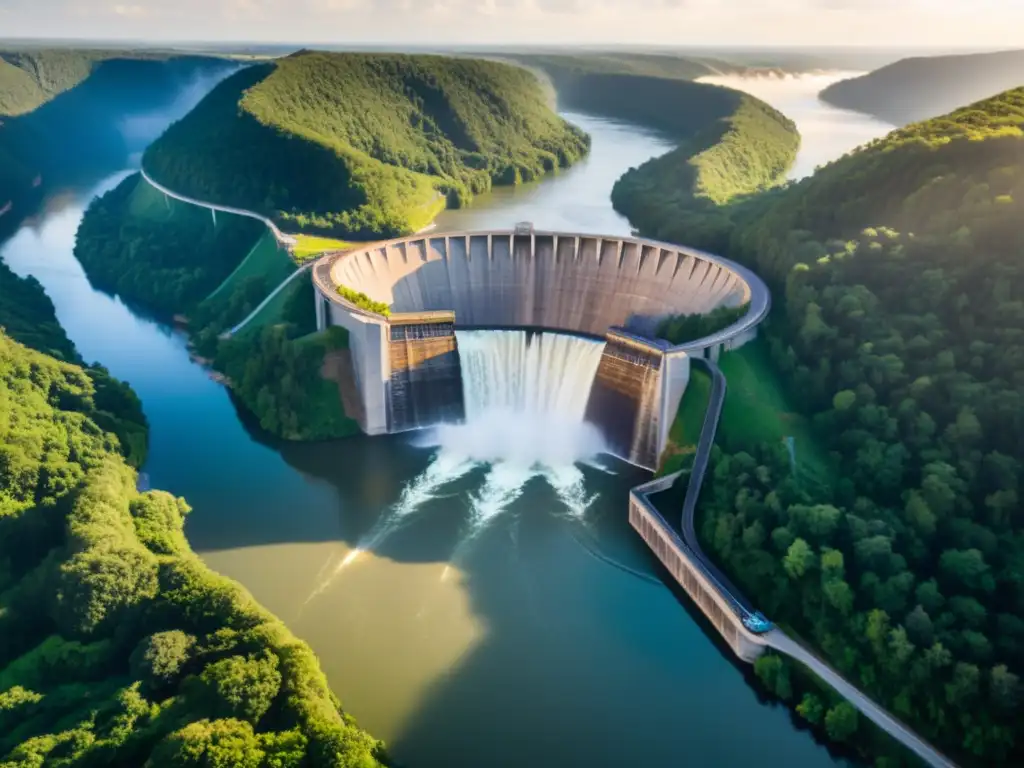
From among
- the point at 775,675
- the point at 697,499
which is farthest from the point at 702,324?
the point at 775,675

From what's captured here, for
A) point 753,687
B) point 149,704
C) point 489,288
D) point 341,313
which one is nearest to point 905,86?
point 489,288

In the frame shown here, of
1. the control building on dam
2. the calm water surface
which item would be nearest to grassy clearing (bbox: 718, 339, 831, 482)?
the control building on dam

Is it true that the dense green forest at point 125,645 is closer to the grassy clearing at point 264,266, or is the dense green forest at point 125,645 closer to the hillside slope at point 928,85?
the grassy clearing at point 264,266

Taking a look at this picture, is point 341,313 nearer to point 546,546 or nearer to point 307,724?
point 546,546

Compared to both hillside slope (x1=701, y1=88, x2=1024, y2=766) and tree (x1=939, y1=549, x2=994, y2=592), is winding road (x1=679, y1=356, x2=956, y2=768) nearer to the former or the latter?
hillside slope (x1=701, y1=88, x2=1024, y2=766)

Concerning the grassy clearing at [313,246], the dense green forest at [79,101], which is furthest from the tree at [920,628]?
the dense green forest at [79,101]
